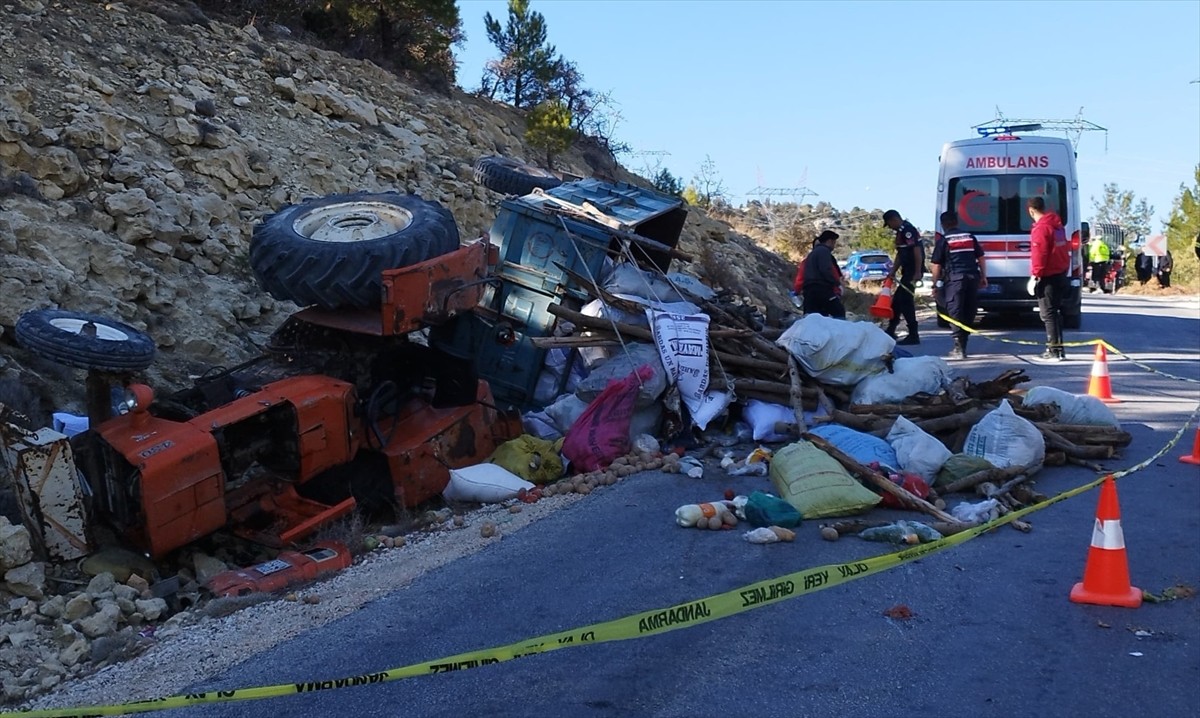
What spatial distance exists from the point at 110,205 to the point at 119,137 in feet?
5.37

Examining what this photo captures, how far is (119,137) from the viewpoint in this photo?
38.2 feet

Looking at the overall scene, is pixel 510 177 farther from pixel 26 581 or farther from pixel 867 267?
pixel 867 267

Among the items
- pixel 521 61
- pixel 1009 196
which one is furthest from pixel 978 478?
pixel 521 61

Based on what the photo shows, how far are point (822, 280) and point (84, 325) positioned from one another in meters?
8.04

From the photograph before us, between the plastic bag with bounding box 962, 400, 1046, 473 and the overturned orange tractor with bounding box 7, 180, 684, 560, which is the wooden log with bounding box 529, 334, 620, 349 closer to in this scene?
the overturned orange tractor with bounding box 7, 180, 684, 560

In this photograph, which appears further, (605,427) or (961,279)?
(961,279)

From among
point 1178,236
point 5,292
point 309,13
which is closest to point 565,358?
point 5,292

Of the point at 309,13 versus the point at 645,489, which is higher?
the point at 309,13

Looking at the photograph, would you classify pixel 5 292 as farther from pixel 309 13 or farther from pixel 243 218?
→ pixel 309 13

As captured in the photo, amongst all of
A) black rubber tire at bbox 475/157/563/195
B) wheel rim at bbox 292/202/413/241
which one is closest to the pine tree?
black rubber tire at bbox 475/157/563/195

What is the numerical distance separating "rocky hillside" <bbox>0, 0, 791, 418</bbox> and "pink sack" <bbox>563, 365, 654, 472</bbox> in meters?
3.35

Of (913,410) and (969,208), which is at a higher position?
(969,208)

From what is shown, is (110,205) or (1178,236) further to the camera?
(1178,236)

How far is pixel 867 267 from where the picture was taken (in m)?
34.4
